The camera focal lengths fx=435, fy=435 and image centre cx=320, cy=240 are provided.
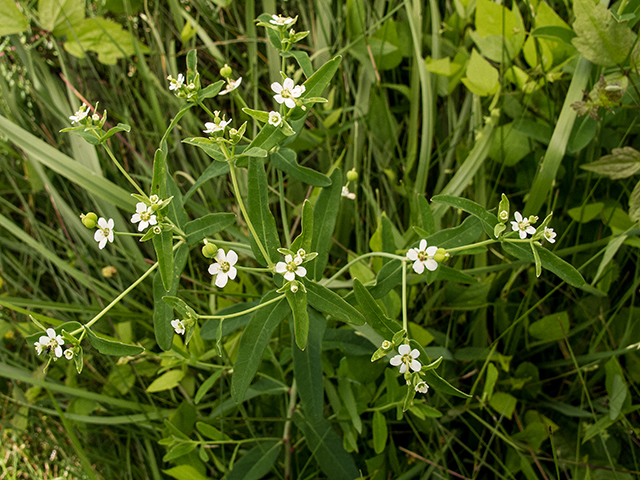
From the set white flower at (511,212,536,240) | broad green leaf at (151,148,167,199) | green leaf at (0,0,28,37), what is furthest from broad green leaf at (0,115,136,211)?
white flower at (511,212,536,240)

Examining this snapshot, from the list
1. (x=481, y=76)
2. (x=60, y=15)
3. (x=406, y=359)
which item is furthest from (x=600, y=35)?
(x=60, y=15)

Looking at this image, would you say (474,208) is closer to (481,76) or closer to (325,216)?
(325,216)

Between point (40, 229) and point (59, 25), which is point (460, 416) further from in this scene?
point (59, 25)

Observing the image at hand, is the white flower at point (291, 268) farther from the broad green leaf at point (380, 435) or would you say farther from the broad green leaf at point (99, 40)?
the broad green leaf at point (99, 40)

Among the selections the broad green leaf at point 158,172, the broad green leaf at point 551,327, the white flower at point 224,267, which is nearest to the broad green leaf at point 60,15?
the broad green leaf at point 158,172

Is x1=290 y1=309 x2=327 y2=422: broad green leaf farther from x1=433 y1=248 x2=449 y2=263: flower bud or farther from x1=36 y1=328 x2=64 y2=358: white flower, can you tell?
x1=36 y1=328 x2=64 y2=358: white flower

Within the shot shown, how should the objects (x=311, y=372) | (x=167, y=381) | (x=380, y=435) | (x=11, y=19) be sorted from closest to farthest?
(x=311, y=372) < (x=380, y=435) < (x=167, y=381) < (x=11, y=19)
